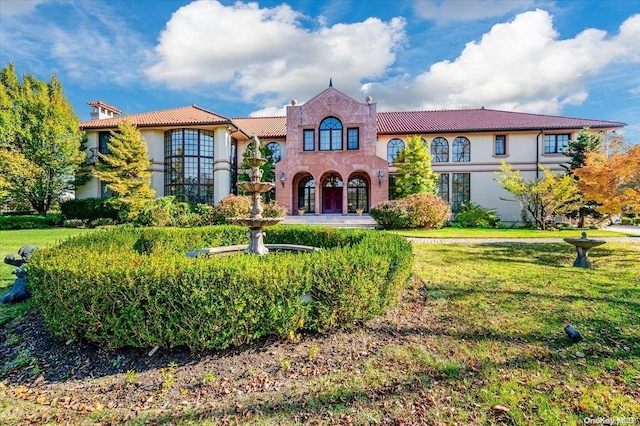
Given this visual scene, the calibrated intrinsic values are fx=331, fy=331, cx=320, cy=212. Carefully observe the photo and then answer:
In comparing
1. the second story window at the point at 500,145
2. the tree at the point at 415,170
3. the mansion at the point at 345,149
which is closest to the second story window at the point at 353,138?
the mansion at the point at 345,149

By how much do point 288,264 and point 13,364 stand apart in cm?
347

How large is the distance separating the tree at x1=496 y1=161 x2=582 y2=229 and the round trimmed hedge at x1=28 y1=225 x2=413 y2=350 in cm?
1815

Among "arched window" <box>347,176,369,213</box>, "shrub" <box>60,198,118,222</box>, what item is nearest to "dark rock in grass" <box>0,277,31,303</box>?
"shrub" <box>60,198,118,222</box>

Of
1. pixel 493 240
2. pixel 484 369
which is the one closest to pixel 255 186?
pixel 484 369

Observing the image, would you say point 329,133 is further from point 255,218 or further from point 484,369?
point 484,369

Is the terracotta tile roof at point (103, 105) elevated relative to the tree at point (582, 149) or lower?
elevated

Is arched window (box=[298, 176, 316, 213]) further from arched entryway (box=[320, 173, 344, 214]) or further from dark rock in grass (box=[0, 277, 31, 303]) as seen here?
dark rock in grass (box=[0, 277, 31, 303])

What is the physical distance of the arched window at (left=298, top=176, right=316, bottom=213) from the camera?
2586 cm

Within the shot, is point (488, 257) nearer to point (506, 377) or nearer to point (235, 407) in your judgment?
point (506, 377)

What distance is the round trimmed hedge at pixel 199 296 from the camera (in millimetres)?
3777

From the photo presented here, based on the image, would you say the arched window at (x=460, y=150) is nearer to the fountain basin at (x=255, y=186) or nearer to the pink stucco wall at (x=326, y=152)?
the pink stucco wall at (x=326, y=152)

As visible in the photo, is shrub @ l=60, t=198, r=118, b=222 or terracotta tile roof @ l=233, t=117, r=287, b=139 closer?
shrub @ l=60, t=198, r=118, b=222

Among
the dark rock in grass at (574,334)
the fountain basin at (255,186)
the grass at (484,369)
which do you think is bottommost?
the grass at (484,369)

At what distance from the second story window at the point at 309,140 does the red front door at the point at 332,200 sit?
368 centimetres
